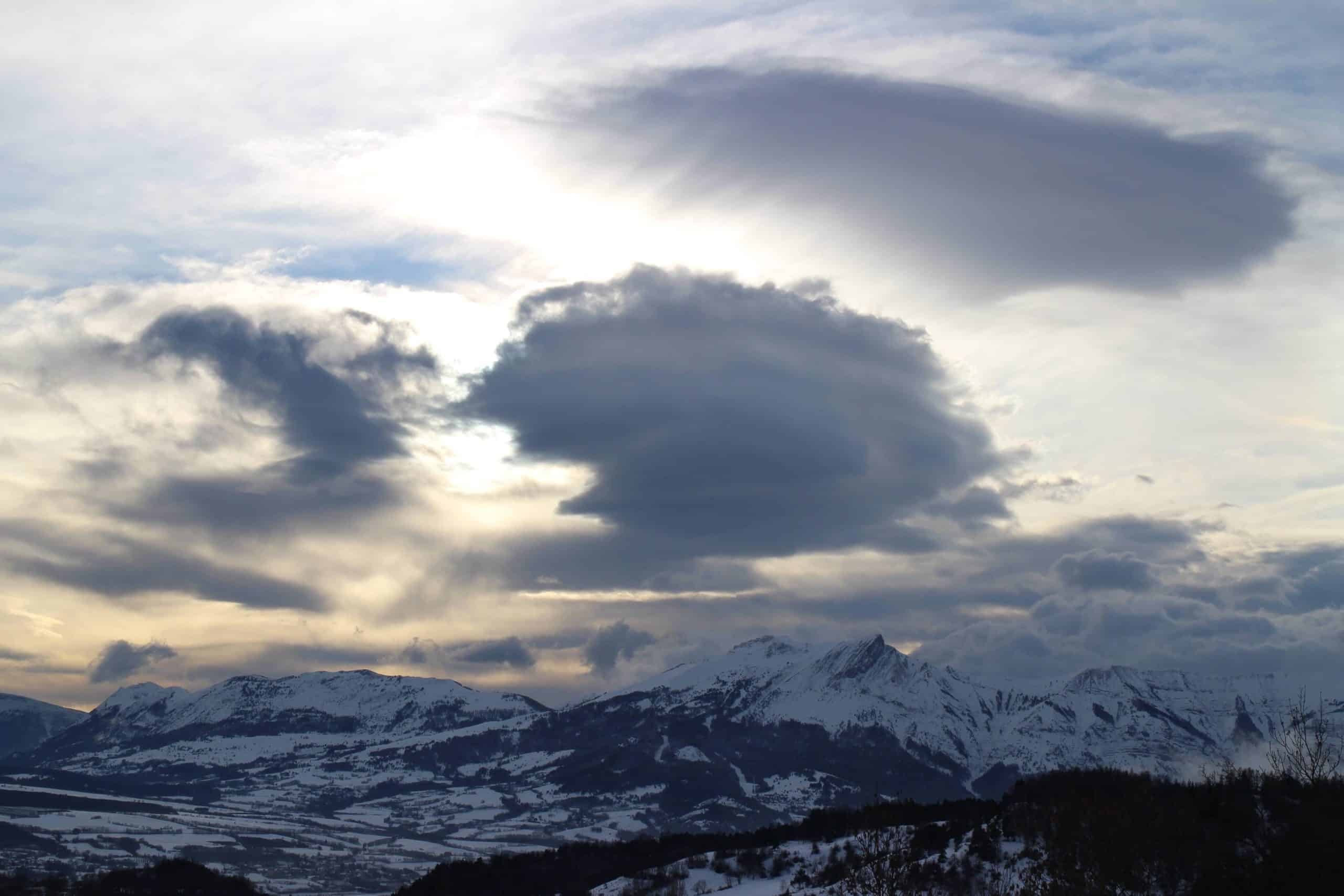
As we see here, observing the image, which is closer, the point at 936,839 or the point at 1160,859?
the point at 1160,859

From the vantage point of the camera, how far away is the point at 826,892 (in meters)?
120

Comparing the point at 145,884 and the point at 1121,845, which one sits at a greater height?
the point at 1121,845

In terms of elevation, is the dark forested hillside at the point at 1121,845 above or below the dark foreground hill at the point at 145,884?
above

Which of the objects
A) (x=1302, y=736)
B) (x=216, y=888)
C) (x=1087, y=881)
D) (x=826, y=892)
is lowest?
(x=216, y=888)

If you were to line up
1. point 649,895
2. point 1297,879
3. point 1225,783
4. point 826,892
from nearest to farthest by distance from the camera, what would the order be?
point 1297,879 → point 1225,783 → point 826,892 → point 649,895

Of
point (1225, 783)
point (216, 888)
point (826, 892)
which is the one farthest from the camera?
point (216, 888)

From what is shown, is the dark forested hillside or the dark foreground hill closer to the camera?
the dark forested hillside

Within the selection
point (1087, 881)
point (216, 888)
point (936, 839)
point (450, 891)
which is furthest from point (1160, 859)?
point (216, 888)

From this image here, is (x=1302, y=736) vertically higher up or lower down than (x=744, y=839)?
higher up

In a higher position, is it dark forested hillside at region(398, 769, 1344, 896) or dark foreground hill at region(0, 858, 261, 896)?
dark forested hillside at region(398, 769, 1344, 896)

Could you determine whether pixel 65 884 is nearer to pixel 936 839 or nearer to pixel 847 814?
pixel 847 814

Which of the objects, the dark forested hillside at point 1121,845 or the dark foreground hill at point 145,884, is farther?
the dark foreground hill at point 145,884

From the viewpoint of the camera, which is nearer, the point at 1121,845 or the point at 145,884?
the point at 1121,845

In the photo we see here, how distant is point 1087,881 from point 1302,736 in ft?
70.5
